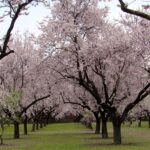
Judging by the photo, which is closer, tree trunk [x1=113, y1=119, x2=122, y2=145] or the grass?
the grass

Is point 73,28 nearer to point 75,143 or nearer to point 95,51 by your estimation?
point 95,51

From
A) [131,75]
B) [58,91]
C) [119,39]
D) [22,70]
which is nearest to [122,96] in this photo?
[131,75]

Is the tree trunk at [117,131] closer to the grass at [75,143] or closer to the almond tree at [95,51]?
the almond tree at [95,51]

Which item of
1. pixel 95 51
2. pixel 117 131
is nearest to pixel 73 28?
pixel 95 51

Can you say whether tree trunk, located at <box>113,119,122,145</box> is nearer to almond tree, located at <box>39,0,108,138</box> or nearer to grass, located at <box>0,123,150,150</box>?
grass, located at <box>0,123,150,150</box>

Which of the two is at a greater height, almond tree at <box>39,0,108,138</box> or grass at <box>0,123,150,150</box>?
almond tree at <box>39,0,108,138</box>

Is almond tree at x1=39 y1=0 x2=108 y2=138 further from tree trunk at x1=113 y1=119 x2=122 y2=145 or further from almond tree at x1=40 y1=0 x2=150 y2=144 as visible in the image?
tree trunk at x1=113 y1=119 x2=122 y2=145

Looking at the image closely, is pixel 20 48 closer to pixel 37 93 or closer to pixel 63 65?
pixel 37 93

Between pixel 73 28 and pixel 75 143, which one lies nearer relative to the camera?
pixel 73 28

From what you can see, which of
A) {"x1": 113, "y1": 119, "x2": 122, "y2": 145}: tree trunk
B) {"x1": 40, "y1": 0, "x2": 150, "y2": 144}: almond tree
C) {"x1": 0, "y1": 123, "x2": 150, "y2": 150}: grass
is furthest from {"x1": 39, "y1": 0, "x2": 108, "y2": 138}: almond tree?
{"x1": 0, "y1": 123, "x2": 150, "y2": 150}: grass

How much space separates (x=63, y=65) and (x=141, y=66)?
580cm

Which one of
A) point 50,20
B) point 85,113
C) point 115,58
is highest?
point 50,20

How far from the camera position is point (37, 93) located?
51.8 meters

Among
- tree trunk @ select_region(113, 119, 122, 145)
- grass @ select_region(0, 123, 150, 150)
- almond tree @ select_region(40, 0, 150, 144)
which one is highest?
almond tree @ select_region(40, 0, 150, 144)
